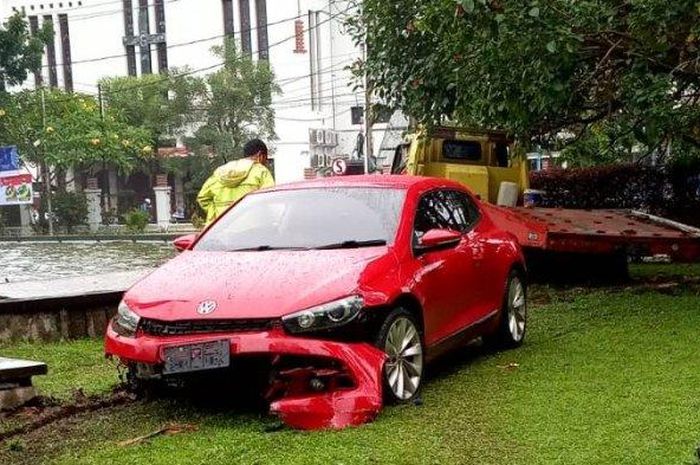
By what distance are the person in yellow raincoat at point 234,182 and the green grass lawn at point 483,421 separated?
83.7 inches

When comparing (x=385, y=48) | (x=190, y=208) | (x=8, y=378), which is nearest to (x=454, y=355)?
(x=8, y=378)

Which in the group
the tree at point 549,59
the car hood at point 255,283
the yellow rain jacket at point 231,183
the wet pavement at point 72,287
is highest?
the tree at point 549,59

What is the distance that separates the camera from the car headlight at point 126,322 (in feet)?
17.7

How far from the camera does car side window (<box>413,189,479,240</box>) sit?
6480 millimetres

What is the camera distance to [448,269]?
20.8ft

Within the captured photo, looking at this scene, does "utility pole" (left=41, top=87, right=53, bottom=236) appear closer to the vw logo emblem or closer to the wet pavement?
the wet pavement

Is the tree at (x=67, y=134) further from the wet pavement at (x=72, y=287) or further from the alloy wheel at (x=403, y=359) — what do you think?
the alloy wheel at (x=403, y=359)

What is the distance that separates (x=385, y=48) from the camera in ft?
39.0

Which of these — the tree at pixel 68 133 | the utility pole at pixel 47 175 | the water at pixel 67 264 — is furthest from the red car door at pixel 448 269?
the tree at pixel 68 133

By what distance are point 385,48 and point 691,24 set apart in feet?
14.2

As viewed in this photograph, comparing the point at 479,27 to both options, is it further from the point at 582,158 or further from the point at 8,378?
the point at 582,158

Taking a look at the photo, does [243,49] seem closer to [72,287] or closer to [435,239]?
[72,287]

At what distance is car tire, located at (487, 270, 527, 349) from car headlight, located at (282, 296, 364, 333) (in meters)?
2.46

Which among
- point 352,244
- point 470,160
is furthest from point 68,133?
point 352,244
